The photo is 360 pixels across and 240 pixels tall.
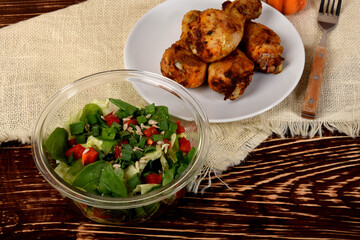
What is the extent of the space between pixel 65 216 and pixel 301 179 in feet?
2.96

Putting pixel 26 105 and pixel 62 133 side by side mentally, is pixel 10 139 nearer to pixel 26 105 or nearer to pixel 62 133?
pixel 26 105

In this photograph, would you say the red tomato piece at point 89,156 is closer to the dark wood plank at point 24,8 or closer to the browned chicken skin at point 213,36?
the browned chicken skin at point 213,36

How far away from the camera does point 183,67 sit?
181cm

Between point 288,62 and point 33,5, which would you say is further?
point 33,5

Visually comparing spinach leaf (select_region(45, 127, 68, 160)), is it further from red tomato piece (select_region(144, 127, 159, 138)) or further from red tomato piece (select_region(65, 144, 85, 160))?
red tomato piece (select_region(144, 127, 159, 138))

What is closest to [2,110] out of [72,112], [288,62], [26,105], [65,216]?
[26,105]

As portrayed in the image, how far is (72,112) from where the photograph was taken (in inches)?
64.7

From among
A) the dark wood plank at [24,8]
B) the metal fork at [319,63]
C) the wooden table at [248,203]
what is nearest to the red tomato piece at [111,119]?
the wooden table at [248,203]

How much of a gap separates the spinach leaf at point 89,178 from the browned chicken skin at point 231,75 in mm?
648

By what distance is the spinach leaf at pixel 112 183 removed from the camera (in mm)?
1382

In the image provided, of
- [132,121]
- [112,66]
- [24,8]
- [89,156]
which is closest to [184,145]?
[132,121]

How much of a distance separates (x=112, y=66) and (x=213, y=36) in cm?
56

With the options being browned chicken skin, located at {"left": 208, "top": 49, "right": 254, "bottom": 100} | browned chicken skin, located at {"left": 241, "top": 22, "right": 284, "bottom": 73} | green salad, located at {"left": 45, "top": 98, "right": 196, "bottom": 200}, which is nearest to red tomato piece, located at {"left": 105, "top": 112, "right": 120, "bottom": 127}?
green salad, located at {"left": 45, "top": 98, "right": 196, "bottom": 200}

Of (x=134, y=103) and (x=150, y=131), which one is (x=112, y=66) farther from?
(x=150, y=131)
